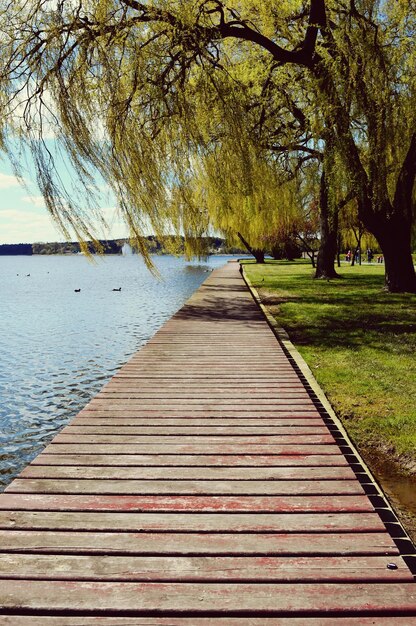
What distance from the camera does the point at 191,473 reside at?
3508 millimetres

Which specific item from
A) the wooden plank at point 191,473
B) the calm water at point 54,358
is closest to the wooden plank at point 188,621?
the wooden plank at point 191,473

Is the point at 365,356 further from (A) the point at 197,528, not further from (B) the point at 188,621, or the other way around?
(B) the point at 188,621

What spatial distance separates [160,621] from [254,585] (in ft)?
1.39

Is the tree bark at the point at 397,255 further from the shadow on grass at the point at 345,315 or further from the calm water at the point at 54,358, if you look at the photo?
the calm water at the point at 54,358

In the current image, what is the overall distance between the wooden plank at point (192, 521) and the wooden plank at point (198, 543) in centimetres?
Result: 4

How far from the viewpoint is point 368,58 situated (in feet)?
33.0

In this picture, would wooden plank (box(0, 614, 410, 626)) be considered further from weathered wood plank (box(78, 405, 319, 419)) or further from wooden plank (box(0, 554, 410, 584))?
weathered wood plank (box(78, 405, 319, 419))

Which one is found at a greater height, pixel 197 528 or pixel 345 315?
pixel 197 528

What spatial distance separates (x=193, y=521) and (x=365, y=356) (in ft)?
18.3

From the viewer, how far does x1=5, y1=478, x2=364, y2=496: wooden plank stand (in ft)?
10.6

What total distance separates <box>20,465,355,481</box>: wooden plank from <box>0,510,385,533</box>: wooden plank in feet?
1.52

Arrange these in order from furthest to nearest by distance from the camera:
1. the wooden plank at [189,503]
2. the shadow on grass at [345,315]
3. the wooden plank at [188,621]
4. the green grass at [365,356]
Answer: the shadow on grass at [345,315], the green grass at [365,356], the wooden plank at [189,503], the wooden plank at [188,621]

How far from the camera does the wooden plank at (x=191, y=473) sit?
343 centimetres

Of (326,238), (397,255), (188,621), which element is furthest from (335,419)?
(326,238)
